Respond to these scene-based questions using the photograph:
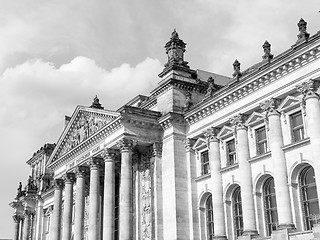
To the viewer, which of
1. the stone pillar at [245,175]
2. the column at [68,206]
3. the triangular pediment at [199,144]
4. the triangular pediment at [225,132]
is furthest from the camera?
the column at [68,206]

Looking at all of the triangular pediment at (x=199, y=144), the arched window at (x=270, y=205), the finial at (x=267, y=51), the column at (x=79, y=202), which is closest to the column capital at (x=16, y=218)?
the column at (x=79, y=202)

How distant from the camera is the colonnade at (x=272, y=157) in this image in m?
24.5

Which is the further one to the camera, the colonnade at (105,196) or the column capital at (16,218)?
the column capital at (16,218)

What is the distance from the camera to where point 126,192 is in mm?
32812

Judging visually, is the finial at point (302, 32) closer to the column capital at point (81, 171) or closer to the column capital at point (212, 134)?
the column capital at point (212, 134)

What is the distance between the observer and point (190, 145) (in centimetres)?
3400

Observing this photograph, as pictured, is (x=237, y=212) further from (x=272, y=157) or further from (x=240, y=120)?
(x=240, y=120)

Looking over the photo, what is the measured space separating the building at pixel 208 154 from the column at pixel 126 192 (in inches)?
2.7

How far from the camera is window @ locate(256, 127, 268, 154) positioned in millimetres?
28347

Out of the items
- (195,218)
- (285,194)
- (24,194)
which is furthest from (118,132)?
(24,194)

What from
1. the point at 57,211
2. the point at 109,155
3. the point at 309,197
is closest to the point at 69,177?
the point at 57,211

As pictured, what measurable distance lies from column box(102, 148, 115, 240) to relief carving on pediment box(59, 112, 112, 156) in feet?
8.52

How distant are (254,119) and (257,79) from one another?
2.52 m

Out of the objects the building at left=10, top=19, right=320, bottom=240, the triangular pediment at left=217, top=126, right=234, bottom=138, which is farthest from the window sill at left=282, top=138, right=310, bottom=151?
the triangular pediment at left=217, top=126, right=234, bottom=138
